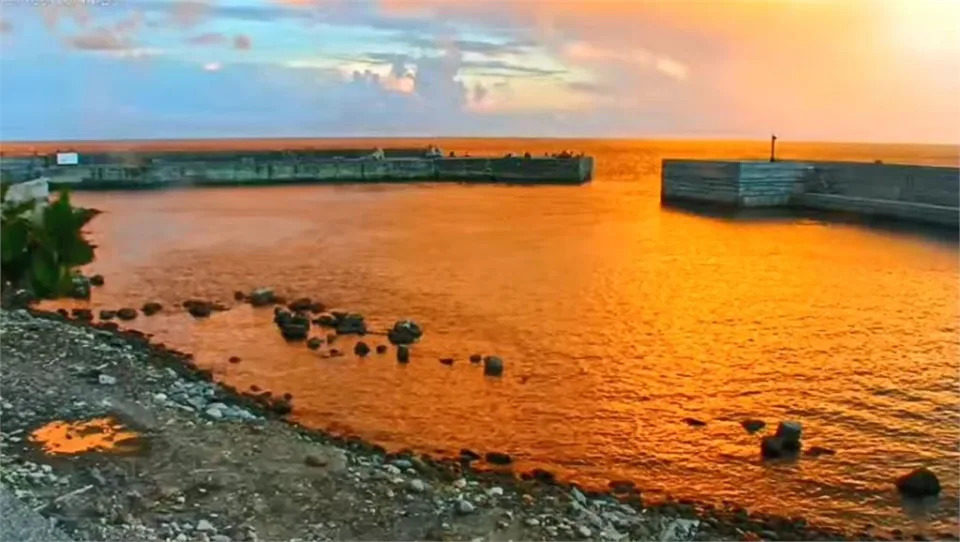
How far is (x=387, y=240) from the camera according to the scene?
92.5 ft

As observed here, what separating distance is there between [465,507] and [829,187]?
35.8 metres

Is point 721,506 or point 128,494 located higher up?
point 128,494

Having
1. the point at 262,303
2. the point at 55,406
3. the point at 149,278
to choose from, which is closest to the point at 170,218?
the point at 149,278

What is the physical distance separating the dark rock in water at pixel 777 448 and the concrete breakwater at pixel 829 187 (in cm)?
2502

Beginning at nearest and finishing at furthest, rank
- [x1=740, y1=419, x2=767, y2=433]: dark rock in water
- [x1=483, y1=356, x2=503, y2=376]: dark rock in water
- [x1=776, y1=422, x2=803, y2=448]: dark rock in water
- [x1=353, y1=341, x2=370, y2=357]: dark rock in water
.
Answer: [x1=776, y1=422, x2=803, y2=448]: dark rock in water
[x1=740, y1=419, x2=767, y2=433]: dark rock in water
[x1=483, y1=356, x2=503, y2=376]: dark rock in water
[x1=353, y1=341, x2=370, y2=357]: dark rock in water

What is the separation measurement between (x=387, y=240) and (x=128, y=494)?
2187cm

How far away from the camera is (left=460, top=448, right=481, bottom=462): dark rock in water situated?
8.56 m

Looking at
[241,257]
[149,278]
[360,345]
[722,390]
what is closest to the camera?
[722,390]

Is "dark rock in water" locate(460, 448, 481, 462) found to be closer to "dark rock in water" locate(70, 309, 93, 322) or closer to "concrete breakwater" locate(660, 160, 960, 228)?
"dark rock in water" locate(70, 309, 93, 322)

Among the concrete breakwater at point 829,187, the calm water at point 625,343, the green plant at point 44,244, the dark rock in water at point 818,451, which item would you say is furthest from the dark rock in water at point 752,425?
the concrete breakwater at point 829,187

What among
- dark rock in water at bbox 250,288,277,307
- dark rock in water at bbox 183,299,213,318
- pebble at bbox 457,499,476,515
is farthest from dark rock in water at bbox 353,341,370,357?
pebble at bbox 457,499,476,515

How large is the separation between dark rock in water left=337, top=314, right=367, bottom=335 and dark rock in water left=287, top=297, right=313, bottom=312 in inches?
64.9

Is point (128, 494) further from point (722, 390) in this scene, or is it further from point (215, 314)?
point (215, 314)

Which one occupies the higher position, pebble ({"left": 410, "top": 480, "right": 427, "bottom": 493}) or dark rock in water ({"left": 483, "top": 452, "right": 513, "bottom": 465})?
pebble ({"left": 410, "top": 480, "right": 427, "bottom": 493})
